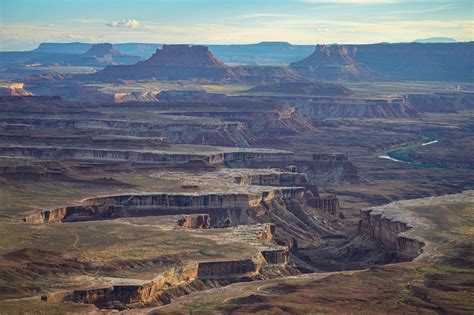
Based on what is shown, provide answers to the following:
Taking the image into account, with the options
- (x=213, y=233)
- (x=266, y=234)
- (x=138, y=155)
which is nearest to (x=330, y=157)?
(x=138, y=155)

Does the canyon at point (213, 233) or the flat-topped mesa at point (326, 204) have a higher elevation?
the canyon at point (213, 233)

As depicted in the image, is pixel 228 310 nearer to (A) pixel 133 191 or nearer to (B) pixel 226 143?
(A) pixel 133 191

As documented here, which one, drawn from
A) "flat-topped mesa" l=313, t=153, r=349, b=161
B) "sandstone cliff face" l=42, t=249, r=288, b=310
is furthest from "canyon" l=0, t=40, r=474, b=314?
"flat-topped mesa" l=313, t=153, r=349, b=161

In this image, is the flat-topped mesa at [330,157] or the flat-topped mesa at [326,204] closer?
the flat-topped mesa at [326,204]

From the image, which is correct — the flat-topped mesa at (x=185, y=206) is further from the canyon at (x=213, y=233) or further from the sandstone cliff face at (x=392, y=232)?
the sandstone cliff face at (x=392, y=232)

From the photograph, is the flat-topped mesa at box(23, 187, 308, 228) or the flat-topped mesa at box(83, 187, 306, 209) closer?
the flat-topped mesa at box(23, 187, 308, 228)

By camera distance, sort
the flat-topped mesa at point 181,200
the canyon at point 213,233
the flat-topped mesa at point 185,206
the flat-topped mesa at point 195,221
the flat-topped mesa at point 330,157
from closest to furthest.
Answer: the canyon at point 213,233, the flat-topped mesa at point 195,221, the flat-topped mesa at point 185,206, the flat-topped mesa at point 181,200, the flat-topped mesa at point 330,157

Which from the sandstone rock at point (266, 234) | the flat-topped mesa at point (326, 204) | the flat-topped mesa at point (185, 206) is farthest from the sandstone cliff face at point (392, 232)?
the flat-topped mesa at point (326, 204)

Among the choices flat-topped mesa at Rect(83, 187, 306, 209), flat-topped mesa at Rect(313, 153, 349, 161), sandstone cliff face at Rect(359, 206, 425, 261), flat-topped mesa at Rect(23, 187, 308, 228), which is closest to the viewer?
sandstone cliff face at Rect(359, 206, 425, 261)

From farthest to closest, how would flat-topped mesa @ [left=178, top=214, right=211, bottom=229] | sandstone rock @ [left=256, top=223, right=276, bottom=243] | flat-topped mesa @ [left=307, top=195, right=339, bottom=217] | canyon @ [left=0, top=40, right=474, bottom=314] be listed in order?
1. flat-topped mesa @ [left=307, top=195, right=339, bottom=217]
2. flat-topped mesa @ [left=178, top=214, right=211, bottom=229]
3. sandstone rock @ [left=256, top=223, right=276, bottom=243]
4. canyon @ [left=0, top=40, right=474, bottom=314]

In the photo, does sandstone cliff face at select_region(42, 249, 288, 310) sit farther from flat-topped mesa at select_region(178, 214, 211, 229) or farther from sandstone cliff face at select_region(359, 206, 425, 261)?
flat-topped mesa at select_region(178, 214, 211, 229)

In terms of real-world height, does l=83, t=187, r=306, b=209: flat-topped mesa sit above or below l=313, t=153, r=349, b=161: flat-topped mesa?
above

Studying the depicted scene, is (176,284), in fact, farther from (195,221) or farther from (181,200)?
(181,200)
